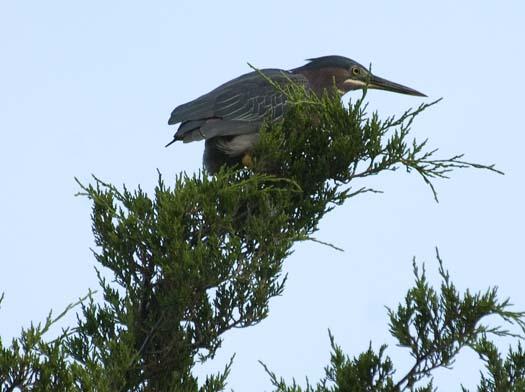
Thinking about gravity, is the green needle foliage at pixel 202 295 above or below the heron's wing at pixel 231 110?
below

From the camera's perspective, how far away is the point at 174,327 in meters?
4.99

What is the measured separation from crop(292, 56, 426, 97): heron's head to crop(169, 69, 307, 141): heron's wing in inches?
23.9

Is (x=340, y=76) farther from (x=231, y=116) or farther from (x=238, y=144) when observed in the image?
(x=238, y=144)

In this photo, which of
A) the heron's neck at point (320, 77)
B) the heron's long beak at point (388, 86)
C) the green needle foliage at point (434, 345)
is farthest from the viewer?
the heron's long beak at point (388, 86)

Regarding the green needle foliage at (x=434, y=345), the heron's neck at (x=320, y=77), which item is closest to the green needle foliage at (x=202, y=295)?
the green needle foliage at (x=434, y=345)

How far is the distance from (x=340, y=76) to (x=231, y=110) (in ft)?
5.13

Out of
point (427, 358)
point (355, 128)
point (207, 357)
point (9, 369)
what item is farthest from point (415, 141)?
point (9, 369)

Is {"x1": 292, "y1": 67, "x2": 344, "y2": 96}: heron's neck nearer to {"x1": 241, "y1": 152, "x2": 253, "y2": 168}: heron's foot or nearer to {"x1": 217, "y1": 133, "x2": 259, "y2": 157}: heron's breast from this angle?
{"x1": 217, "y1": 133, "x2": 259, "y2": 157}: heron's breast

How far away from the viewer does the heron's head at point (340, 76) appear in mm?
8055

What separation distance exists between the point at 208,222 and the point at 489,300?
1.50 meters

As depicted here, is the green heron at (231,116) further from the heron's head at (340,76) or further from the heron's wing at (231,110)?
the heron's head at (340,76)

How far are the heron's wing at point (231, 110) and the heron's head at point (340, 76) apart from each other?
0.61m

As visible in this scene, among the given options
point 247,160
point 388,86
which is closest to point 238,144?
point 247,160

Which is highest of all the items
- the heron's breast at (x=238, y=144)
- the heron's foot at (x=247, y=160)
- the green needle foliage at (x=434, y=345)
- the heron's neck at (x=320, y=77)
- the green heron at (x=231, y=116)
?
the heron's neck at (x=320, y=77)
